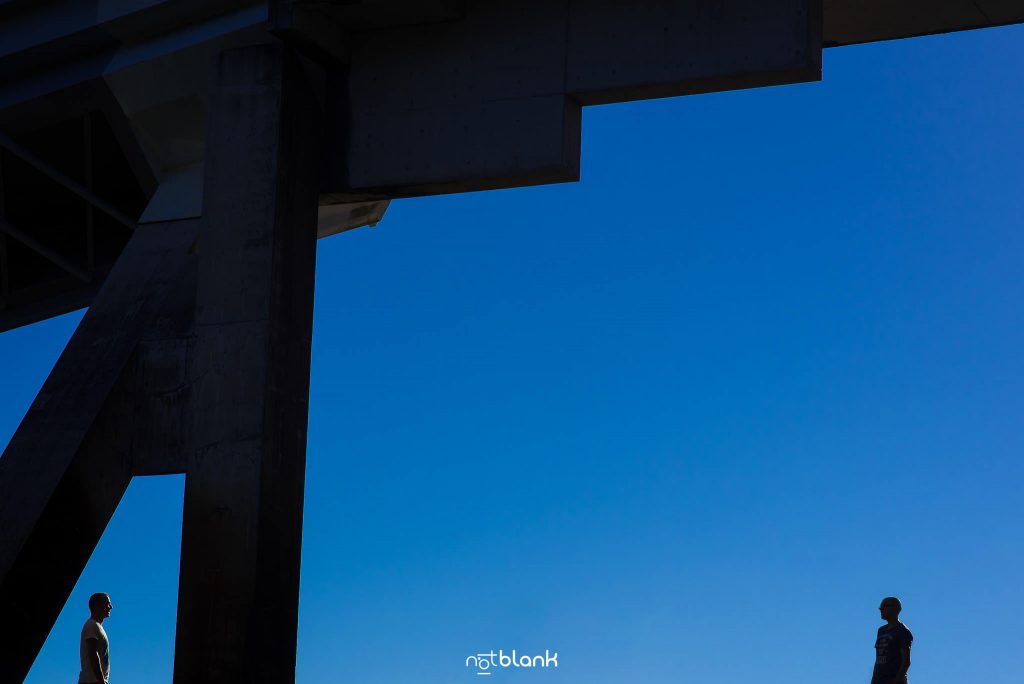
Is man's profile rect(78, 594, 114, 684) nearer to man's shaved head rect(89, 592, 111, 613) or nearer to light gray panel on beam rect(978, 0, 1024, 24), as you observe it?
Result: man's shaved head rect(89, 592, 111, 613)

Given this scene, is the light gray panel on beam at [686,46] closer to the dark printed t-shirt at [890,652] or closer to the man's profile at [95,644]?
the dark printed t-shirt at [890,652]

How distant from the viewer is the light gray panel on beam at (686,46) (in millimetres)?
14266

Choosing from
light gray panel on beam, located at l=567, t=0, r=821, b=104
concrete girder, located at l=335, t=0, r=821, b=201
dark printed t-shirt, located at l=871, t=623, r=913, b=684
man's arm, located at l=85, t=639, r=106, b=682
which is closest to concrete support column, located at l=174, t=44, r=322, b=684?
concrete girder, located at l=335, t=0, r=821, b=201

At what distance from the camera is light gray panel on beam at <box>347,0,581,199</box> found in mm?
15156

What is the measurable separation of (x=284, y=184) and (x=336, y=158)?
Answer: 0.97 m

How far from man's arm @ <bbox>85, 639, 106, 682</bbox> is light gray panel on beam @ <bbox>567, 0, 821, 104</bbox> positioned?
23.5ft

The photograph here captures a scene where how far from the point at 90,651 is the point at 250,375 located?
127 inches

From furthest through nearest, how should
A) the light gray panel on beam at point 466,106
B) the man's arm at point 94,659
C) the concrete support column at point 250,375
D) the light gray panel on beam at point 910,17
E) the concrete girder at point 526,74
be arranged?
the light gray panel on beam at point 466,106
the light gray panel on beam at point 910,17
the concrete girder at point 526,74
the concrete support column at point 250,375
the man's arm at point 94,659

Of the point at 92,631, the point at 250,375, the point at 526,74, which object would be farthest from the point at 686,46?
the point at 92,631

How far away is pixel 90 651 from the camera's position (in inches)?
502

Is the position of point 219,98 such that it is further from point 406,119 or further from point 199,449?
point 199,449

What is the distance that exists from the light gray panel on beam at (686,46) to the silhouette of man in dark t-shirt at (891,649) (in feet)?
17.4

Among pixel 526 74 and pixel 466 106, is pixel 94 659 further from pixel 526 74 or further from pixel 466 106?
pixel 526 74

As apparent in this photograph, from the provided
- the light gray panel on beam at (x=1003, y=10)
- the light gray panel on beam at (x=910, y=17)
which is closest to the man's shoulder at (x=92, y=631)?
the light gray panel on beam at (x=910, y=17)
